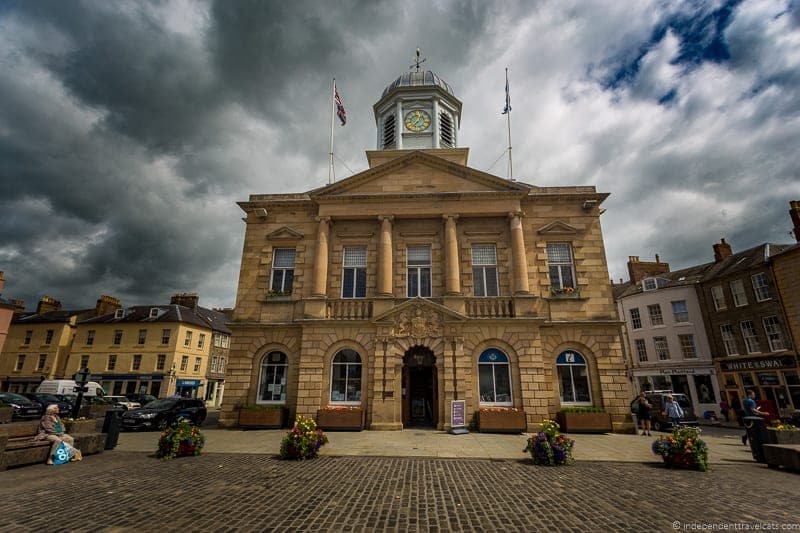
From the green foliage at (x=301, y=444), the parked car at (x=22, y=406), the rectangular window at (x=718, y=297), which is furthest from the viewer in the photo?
the rectangular window at (x=718, y=297)

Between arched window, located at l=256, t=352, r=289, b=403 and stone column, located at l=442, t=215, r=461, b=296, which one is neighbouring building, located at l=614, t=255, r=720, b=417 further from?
arched window, located at l=256, t=352, r=289, b=403

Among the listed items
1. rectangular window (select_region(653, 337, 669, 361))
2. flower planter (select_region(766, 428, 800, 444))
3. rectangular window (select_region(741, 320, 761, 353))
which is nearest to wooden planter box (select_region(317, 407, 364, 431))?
flower planter (select_region(766, 428, 800, 444))

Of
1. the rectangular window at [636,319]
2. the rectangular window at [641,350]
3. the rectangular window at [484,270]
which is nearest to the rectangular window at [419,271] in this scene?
the rectangular window at [484,270]

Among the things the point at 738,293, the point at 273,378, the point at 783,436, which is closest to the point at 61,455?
the point at 273,378

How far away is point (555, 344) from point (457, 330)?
522 centimetres

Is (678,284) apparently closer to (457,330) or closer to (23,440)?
(457,330)

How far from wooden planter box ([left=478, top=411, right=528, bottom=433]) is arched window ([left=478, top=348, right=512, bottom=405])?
1089 millimetres

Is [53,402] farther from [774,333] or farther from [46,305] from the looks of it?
[774,333]

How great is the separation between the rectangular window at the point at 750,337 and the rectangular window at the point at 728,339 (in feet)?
2.93

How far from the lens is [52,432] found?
1097 cm

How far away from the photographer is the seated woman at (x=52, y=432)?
10.7m

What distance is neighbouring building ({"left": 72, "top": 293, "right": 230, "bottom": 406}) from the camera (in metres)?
39.1

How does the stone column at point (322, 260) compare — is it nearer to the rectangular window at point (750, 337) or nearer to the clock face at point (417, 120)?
the clock face at point (417, 120)

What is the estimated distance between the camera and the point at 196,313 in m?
45.5
